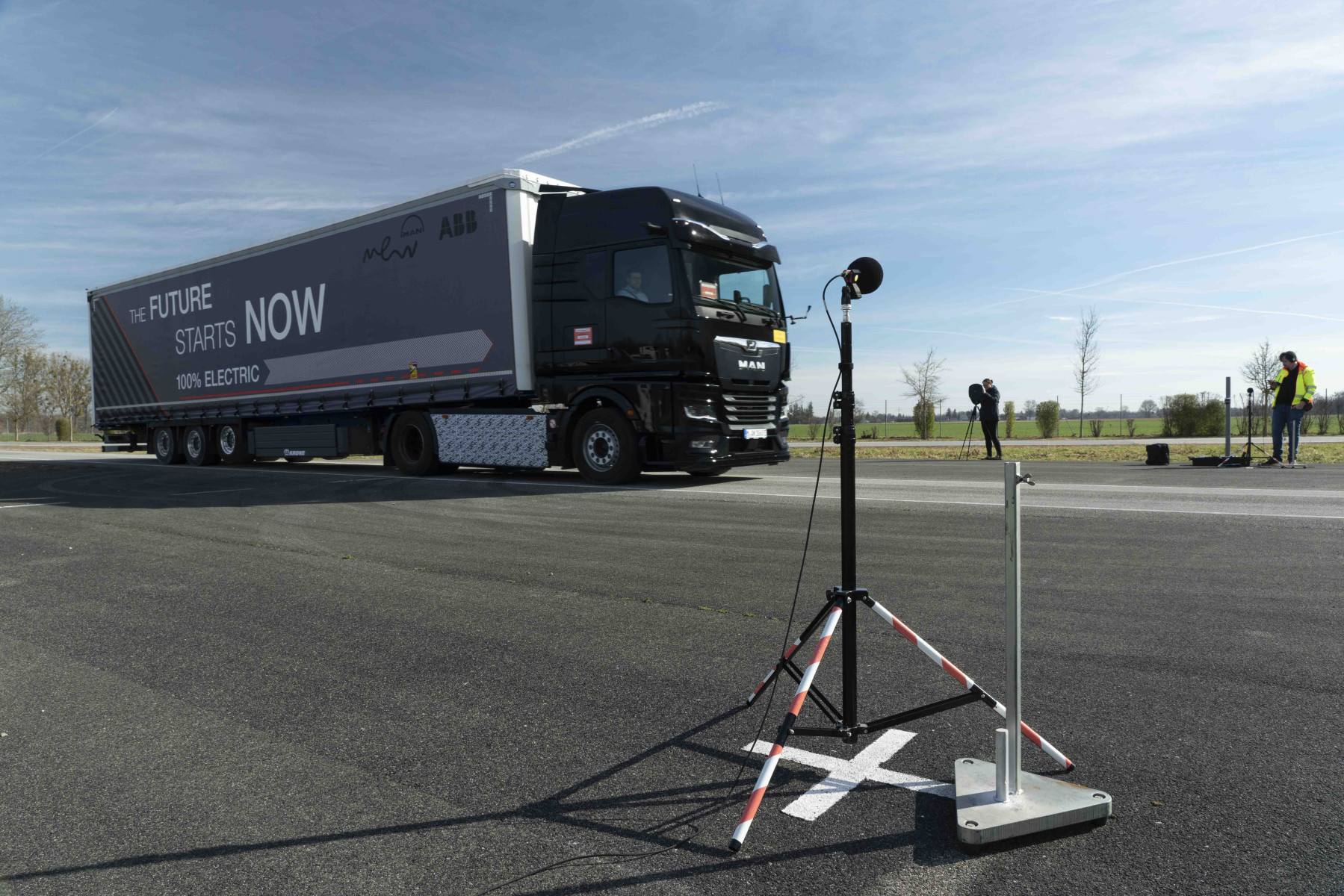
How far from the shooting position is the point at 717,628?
465cm

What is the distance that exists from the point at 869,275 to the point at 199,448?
2011 centimetres

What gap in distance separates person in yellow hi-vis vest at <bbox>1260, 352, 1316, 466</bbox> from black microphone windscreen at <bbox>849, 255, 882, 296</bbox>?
51.4ft

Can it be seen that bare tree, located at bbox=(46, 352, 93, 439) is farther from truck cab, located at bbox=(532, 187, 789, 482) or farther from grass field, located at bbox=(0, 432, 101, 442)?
truck cab, located at bbox=(532, 187, 789, 482)

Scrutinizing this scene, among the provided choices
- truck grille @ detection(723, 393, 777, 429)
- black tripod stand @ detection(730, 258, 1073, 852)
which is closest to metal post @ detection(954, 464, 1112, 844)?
black tripod stand @ detection(730, 258, 1073, 852)

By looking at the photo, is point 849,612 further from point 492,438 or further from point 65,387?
point 65,387

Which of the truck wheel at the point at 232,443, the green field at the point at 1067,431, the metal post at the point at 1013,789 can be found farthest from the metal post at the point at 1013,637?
the green field at the point at 1067,431

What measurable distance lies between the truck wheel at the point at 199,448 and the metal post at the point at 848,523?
772 inches

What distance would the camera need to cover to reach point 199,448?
19422 mm

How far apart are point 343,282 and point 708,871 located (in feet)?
47.7

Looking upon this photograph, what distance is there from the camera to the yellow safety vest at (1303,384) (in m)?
15.1

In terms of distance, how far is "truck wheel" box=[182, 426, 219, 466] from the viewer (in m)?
19.2

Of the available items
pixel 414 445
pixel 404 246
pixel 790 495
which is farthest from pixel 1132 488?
pixel 404 246

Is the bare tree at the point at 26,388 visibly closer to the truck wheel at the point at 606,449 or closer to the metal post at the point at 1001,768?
the truck wheel at the point at 606,449

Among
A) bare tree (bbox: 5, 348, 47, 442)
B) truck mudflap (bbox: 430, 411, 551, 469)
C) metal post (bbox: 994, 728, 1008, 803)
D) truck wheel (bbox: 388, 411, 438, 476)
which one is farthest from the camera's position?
bare tree (bbox: 5, 348, 47, 442)
